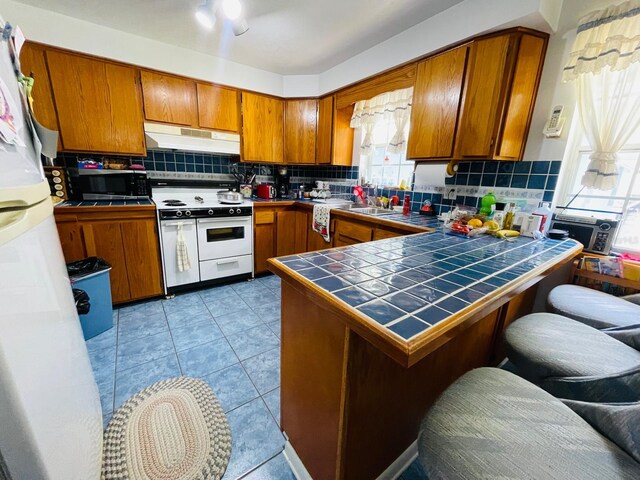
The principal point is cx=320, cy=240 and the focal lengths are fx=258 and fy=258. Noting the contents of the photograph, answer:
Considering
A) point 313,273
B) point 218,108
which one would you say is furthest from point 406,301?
point 218,108

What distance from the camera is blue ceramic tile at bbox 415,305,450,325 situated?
61cm

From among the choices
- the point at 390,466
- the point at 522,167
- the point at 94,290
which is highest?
the point at 522,167

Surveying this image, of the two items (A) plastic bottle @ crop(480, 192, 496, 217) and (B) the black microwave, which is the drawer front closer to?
(B) the black microwave

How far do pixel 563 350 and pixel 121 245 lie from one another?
294cm

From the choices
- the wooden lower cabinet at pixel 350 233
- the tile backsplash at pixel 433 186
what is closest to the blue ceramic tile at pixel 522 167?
the tile backsplash at pixel 433 186

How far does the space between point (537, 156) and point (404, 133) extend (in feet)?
3.61

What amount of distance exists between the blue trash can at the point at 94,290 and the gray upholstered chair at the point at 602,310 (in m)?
2.84

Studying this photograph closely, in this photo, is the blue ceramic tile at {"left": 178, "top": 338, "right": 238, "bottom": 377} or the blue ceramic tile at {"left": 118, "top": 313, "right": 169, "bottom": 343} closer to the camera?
the blue ceramic tile at {"left": 178, "top": 338, "right": 238, "bottom": 377}

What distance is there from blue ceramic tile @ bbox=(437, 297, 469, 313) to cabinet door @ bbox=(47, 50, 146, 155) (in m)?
2.91

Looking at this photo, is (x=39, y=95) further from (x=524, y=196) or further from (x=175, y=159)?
(x=524, y=196)

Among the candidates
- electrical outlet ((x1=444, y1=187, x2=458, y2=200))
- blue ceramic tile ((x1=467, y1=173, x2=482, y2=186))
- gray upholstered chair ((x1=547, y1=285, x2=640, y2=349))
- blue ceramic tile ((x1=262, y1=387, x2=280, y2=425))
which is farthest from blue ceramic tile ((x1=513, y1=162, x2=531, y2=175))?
blue ceramic tile ((x1=262, y1=387, x2=280, y2=425))

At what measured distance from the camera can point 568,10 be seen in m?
1.56

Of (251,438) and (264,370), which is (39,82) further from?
(251,438)

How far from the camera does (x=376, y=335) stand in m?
0.57
